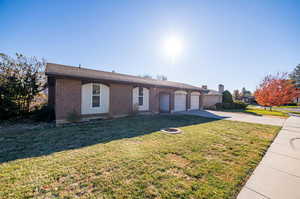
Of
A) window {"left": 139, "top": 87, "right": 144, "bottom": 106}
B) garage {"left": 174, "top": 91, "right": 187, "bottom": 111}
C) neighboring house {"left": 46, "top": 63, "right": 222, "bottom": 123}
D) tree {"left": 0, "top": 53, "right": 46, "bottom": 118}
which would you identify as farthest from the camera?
garage {"left": 174, "top": 91, "right": 187, "bottom": 111}

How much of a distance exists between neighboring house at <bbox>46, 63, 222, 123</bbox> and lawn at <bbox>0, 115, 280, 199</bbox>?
3.09 m

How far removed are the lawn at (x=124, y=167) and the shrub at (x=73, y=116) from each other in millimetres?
2547

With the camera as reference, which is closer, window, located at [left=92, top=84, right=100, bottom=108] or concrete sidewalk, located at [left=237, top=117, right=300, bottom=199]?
concrete sidewalk, located at [left=237, top=117, right=300, bottom=199]

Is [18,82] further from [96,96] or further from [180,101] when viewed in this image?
[180,101]

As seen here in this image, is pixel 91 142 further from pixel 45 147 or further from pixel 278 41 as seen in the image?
pixel 278 41

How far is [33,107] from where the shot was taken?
9.01 metres

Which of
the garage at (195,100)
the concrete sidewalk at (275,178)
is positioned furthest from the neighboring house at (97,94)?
the concrete sidewalk at (275,178)

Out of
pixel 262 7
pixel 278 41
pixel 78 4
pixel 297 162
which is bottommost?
pixel 297 162

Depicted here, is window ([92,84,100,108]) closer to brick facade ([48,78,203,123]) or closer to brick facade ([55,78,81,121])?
brick facade ([48,78,203,123])

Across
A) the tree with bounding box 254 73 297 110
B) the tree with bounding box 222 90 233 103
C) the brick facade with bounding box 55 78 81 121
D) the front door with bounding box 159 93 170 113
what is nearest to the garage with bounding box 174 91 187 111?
the front door with bounding box 159 93 170 113

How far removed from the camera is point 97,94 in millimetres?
8703

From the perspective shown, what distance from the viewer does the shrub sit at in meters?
7.31

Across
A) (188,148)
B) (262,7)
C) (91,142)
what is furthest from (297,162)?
(262,7)

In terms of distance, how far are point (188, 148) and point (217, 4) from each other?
30.2 ft
